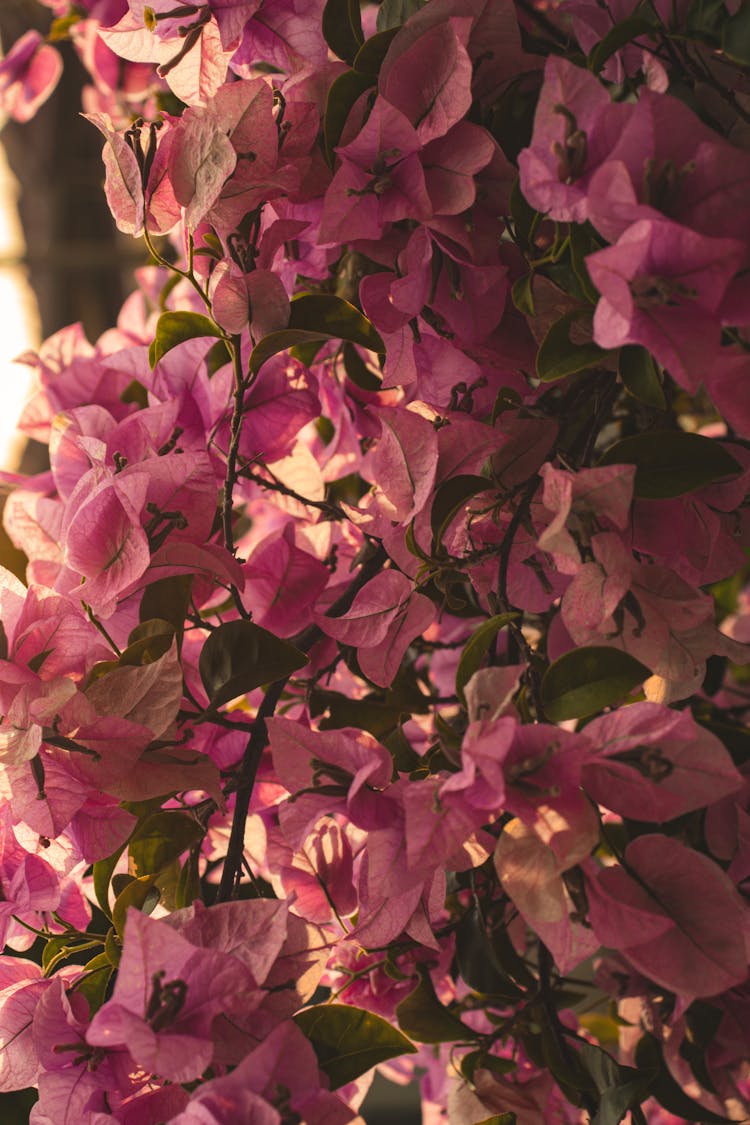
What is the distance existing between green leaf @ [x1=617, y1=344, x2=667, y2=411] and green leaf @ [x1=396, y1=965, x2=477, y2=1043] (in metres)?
0.29

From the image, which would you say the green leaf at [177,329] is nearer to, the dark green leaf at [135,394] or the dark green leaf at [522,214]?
the dark green leaf at [135,394]

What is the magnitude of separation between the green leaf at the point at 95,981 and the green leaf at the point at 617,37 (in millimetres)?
369

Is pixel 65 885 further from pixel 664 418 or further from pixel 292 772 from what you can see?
pixel 664 418

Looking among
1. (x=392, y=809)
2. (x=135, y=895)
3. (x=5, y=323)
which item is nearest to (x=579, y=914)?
(x=392, y=809)

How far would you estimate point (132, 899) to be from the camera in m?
0.43

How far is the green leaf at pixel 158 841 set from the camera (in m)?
0.44

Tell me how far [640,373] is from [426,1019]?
308 mm

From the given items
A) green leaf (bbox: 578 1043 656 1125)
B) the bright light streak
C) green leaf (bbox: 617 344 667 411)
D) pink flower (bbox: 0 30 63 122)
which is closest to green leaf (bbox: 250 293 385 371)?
green leaf (bbox: 617 344 667 411)

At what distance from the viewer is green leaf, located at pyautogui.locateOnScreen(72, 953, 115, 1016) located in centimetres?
43

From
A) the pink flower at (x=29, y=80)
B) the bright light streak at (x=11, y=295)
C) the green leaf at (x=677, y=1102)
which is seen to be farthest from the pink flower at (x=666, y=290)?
the bright light streak at (x=11, y=295)

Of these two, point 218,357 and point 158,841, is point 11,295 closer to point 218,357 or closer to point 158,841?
point 218,357

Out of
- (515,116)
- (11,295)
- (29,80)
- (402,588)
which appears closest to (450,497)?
(402,588)

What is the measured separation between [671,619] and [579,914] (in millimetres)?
112

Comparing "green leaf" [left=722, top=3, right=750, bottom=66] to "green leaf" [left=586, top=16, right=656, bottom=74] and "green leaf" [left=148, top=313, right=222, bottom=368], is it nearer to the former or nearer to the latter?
"green leaf" [left=586, top=16, right=656, bottom=74]
